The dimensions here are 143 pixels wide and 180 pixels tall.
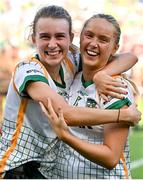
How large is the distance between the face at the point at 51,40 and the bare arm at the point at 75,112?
7.3 inches

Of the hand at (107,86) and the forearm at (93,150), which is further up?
the hand at (107,86)

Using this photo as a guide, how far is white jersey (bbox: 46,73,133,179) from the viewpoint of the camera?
2857 millimetres

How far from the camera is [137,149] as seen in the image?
13.1 meters

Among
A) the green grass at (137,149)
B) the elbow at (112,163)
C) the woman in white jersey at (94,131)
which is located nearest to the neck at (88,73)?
the woman in white jersey at (94,131)

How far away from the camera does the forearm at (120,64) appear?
300 centimetres

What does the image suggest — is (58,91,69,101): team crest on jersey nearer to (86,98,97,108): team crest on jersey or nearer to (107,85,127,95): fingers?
(86,98,97,108): team crest on jersey

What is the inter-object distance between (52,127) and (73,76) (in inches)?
16.6

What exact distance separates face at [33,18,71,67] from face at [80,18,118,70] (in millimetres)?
101

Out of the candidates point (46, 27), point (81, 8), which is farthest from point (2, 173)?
point (81, 8)

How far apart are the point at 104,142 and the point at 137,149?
34.2 ft

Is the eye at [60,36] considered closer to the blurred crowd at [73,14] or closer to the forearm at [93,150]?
the forearm at [93,150]

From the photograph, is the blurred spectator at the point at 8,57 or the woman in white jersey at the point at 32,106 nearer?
the woman in white jersey at the point at 32,106

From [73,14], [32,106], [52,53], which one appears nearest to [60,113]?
[32,106]

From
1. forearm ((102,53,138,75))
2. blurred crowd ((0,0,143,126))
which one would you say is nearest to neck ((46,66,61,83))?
forearm ((102,53,138,75))
